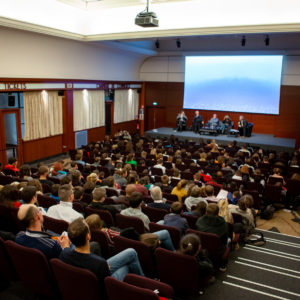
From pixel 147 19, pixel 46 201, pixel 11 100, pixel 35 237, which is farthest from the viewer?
pixel 11 100

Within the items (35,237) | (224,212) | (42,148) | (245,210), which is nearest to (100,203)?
(35,237)

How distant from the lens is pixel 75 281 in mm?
2527

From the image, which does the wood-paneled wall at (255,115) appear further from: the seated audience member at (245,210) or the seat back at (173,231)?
the seat back at (173,231)

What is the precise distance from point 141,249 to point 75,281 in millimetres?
867

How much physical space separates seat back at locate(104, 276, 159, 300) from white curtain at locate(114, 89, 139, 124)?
603 inches

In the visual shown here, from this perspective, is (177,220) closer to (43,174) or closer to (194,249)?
(194,249)

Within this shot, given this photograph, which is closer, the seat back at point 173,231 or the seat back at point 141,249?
the seat back at point 141,249

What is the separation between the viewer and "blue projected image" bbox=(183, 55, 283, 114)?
16.6 meters

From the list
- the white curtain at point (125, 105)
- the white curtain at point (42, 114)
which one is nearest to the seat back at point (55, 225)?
the white curtain at point (42, 114)

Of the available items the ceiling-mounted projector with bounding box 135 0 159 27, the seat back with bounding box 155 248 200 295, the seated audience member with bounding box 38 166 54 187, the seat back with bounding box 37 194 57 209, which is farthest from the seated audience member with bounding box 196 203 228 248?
the ceiling-mounted projector with bounding box 135 0 159 27

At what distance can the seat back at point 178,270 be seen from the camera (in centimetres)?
299

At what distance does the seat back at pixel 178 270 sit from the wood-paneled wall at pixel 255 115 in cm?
1529

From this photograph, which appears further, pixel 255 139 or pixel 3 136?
pixel 255 139

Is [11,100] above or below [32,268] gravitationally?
above
